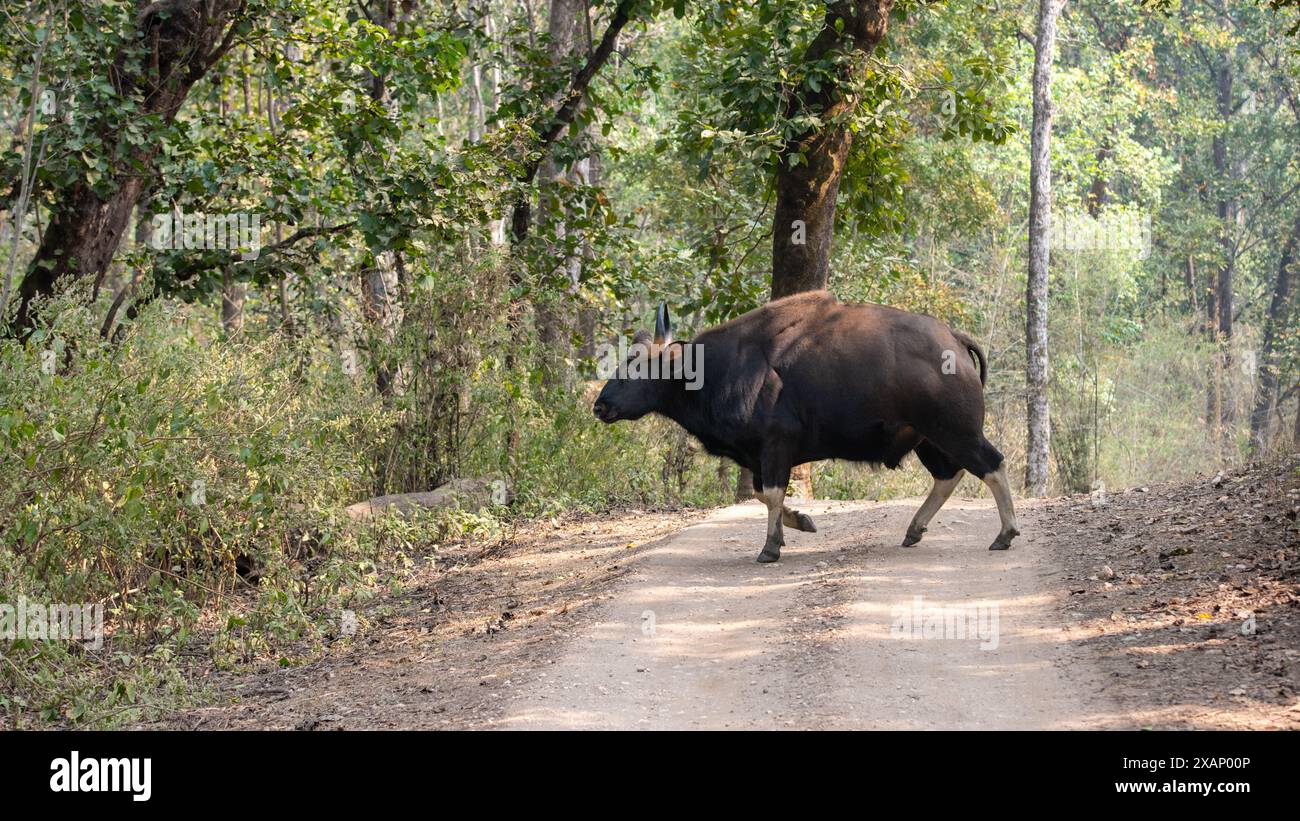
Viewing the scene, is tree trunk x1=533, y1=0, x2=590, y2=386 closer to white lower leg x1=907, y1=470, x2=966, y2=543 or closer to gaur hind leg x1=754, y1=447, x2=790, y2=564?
gaur hind leg x1=754, y1=447, x2=790, y2=564

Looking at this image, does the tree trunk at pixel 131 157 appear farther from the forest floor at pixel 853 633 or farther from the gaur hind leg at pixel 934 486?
the gaur hind leg at pixel 934 486

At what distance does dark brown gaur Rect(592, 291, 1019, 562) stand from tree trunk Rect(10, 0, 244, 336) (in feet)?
17.7

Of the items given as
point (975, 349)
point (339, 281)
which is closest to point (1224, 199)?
point (339, 281)

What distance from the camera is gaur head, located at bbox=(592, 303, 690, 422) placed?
10898 millimetres

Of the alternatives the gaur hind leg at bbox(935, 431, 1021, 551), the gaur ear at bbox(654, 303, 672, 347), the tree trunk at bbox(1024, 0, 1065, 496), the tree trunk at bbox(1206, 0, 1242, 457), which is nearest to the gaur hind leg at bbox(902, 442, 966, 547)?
the gaur hind leg at bbox(935, 431, 1021, 551)

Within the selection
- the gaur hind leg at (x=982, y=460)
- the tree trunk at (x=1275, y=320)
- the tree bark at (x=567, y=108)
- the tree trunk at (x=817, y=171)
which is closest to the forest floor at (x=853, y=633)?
the gaur hind leg at (x=982, y=460)

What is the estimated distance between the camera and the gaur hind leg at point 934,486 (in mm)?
10578

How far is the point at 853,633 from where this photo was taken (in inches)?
317

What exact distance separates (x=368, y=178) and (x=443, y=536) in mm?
3522

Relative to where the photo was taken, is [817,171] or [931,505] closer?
[931,505]

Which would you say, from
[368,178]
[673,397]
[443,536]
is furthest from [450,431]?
[673,397]

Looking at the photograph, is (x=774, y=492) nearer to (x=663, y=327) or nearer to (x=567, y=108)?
(x=663, y=327)

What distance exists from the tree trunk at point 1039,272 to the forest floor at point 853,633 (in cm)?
1135

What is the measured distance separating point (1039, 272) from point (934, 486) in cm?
1451
